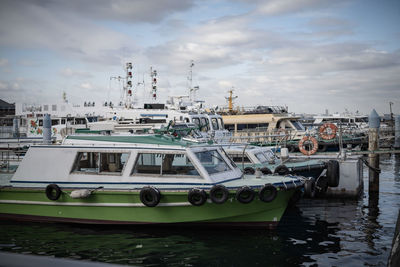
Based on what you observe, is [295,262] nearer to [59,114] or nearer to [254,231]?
[254,231]

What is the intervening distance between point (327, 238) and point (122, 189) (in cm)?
573

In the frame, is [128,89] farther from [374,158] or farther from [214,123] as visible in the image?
[374,158]

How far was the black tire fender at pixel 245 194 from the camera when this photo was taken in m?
9.71

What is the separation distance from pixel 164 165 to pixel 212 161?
143cm

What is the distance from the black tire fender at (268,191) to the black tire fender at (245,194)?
0.85 feet

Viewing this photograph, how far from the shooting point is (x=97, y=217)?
34.5 feet

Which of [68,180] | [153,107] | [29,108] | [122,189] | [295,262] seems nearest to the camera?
[295,262]

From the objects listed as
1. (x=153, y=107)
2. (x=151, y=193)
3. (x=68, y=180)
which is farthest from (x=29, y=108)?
(x=151, y=193)

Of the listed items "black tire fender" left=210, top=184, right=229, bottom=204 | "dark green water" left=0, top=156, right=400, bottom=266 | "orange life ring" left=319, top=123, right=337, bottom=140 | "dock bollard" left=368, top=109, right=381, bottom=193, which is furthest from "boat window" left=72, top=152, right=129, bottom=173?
"orange life ring" left=319, top=123, right=337, bottom=140

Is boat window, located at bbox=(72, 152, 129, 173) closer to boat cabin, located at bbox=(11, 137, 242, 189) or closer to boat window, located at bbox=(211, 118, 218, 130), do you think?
boat cabin, located at bbox=(11, 137, 242, 189)

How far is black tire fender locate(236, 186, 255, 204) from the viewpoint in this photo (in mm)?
9711

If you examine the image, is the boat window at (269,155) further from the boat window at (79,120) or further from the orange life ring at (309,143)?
the boat window at (79,120)

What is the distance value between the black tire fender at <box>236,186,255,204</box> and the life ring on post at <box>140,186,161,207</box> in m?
2.05

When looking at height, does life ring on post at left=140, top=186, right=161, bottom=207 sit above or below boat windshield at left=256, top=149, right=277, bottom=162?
below
